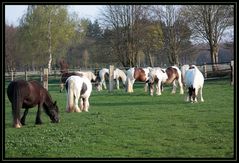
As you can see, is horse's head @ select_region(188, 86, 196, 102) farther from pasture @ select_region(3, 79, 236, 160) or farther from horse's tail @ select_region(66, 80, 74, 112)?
horse's tail @ select_region(66, 80, 74, 112)

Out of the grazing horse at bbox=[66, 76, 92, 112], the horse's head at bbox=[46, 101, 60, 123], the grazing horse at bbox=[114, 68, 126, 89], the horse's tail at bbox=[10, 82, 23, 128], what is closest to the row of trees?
the grazing horse at bbox=[114, 68, 126, 89]

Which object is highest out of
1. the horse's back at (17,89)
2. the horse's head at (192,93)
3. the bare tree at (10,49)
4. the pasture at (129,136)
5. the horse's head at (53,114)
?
the bare tree at (10,49)

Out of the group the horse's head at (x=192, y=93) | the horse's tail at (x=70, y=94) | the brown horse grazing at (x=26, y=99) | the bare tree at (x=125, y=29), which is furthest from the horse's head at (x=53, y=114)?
the bare tree at (x=125, y=29)

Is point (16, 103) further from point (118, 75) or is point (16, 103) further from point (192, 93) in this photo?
point (118, 75)

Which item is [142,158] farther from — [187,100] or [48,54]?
[48,54]

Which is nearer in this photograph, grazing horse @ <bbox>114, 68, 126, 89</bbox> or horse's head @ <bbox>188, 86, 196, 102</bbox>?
horse's head @ <bbox>188, 86, 196, 102</bbox>

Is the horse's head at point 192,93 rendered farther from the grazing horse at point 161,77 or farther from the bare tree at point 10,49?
the bare tree at point 10,49

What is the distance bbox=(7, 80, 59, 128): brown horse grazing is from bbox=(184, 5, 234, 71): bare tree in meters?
27.0

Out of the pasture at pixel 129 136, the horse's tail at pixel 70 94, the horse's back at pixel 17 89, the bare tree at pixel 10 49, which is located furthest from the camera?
the bare tree at pixel 10 49

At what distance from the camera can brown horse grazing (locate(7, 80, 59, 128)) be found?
10.5m

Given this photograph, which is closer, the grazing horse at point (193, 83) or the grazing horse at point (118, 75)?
the grazing horse at point (193, 83)

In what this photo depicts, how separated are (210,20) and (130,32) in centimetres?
1057

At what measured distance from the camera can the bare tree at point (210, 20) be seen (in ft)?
118

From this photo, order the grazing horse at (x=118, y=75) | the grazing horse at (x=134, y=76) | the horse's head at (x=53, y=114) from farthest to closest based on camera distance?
1. the grazing horse at (x=118, y=75)
2. the grazing horse at (x=134, y=76)
3. the horse's head at (x=53, y=114)
